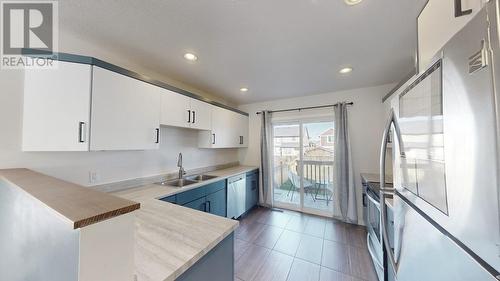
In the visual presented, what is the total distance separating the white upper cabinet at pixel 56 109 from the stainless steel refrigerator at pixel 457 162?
218 centimetres

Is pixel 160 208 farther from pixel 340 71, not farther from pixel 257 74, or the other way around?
pixel 340 71

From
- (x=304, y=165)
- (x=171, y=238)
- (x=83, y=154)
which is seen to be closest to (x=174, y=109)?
(x=83, y=154)

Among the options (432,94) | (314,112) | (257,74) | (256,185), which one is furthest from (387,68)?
(256,185)

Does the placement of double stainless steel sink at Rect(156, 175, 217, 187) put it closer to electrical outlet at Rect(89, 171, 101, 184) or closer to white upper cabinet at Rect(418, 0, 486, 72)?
electrical outlet at Rect(89, 171, 101, 184)

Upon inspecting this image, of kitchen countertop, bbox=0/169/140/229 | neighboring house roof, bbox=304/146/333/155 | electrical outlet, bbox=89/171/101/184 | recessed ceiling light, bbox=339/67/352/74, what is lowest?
electrical outlet, bbox=89/171/101/184

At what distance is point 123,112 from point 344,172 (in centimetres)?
328

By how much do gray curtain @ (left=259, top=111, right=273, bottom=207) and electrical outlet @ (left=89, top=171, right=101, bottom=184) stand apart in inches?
105

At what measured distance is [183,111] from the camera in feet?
7.86

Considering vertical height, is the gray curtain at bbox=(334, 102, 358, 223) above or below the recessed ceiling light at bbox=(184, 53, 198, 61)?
below

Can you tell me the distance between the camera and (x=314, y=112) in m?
3.41

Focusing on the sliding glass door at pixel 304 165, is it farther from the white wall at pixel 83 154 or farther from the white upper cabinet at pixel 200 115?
the white wall at pixel 83 154

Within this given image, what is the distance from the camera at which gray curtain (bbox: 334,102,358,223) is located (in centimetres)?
301

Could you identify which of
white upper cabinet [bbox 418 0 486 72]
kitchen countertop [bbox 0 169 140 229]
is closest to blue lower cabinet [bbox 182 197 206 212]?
kitchen countertop [bbox 0 169 140 229]

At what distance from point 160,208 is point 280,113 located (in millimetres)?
2938
